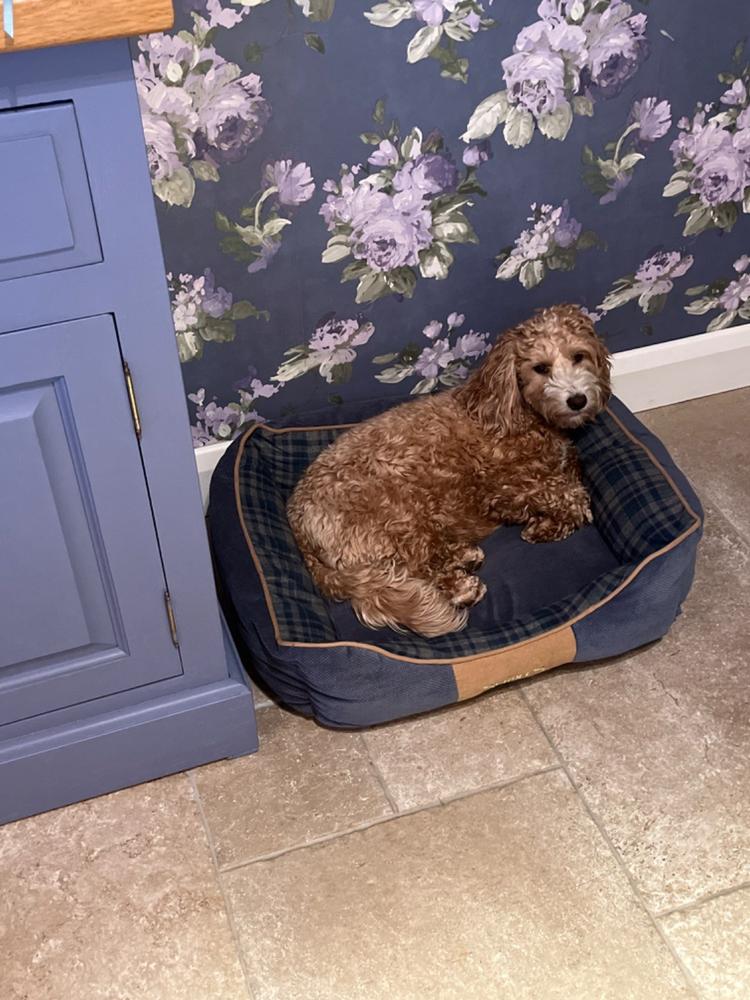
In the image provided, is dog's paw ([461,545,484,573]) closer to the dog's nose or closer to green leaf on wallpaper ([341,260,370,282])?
the dog's nose

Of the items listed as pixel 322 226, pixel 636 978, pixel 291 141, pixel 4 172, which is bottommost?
pixel 636 978

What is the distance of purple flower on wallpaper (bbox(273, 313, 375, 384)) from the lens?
259 centimetres

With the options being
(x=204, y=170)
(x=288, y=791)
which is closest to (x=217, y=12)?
(x=204, y=170)

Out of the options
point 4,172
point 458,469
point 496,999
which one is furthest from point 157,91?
point 496,999

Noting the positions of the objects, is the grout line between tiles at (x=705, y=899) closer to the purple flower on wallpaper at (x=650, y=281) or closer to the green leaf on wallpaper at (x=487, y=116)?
the purple flower on wallpaper at (x=650, y=281)

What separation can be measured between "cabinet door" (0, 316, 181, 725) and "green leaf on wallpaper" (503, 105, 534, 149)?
128cm

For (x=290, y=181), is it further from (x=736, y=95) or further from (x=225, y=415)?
(x=736, y=95)

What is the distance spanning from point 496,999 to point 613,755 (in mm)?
572

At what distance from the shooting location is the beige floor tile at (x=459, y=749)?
6.93 ft

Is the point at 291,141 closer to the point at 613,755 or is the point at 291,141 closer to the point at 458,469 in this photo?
the point at 458,469

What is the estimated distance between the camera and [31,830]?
2.06m

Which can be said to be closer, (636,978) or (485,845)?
(636,978)

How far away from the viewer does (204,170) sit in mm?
2230

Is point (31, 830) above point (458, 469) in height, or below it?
below
